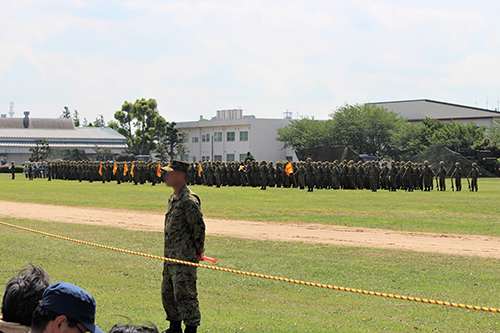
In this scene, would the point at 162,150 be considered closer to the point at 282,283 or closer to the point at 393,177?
the point at 393,177

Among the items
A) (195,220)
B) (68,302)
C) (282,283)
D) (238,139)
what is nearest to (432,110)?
(238,139)

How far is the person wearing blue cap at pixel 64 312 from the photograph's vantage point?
2.99 m

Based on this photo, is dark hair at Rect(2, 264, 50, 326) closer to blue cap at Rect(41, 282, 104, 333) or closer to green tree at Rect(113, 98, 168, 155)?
blue cap at Rect(41, 282, 104, 333)

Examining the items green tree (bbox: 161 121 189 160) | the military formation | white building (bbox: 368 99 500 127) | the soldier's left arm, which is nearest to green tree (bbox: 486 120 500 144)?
white building (bbox: 368 99 500 127)

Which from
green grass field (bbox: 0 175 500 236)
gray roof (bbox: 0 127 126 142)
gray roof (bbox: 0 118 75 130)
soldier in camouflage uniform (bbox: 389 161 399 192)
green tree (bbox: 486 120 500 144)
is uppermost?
gray roof (bbox: 0 118 75 130)

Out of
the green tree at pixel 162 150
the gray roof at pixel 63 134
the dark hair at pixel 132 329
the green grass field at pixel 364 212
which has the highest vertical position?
the gray roof at pixel 63 134

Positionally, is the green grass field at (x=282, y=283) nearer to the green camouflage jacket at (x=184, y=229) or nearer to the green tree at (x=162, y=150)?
the green camouflage jacket at (x=184, y=229)

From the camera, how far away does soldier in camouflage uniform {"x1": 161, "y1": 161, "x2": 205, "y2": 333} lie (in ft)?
20.5

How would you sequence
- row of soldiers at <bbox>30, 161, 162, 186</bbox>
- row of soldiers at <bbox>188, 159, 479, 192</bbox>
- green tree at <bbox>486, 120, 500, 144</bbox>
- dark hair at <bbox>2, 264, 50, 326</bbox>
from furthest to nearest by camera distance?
green tree at <bbox>486, 120, 500, 144</bbox>
row of soldiers at <bbox>30, 161, 162, 186</bbox>
row of soldiers at <bbox>188, 159, 479, 192</bbox>
dark hair at <bbox>2, 264, 50, 326</bbox>

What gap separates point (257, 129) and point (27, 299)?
7954 cm

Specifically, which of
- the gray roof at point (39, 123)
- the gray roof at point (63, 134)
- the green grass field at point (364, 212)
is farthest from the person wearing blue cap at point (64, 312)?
the gray roof at point (39, 123)

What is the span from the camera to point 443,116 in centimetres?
8362

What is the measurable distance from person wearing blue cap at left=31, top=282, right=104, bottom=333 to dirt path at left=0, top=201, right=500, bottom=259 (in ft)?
34.3

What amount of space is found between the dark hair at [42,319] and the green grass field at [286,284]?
1.74 ft
